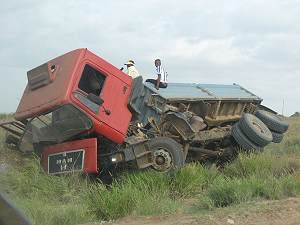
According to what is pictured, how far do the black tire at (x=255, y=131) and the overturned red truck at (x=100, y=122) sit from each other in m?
0.02

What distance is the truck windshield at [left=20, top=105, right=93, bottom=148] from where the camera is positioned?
9.73 metres

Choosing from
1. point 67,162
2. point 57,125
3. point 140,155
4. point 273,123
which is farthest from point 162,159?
point 273,123

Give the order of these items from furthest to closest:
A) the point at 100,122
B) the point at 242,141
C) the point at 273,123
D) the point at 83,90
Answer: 1. the point at 273,123
2. the point at 242,141
3. the point at 83,90
4. the point at 100,122

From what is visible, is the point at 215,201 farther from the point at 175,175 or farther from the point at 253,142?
the point at 253,142

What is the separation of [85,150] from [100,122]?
1.87 feet

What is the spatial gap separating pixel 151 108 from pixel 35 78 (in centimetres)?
251

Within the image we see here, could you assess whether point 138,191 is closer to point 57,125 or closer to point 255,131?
point 57,125

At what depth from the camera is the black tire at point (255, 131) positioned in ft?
39.9

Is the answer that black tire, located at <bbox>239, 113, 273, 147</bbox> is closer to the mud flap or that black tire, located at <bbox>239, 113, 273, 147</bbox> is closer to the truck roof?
the truck roof

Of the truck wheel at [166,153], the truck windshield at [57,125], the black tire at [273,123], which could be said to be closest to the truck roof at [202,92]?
the black tire at [273,123]

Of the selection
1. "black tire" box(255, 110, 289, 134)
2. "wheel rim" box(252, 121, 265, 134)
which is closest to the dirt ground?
"wheel rim" box(252, 121, 265, 134)

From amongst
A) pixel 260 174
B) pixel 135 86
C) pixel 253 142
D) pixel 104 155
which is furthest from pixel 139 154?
pixel 253 142

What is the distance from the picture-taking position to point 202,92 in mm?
13375

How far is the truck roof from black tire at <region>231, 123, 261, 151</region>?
1.04m
